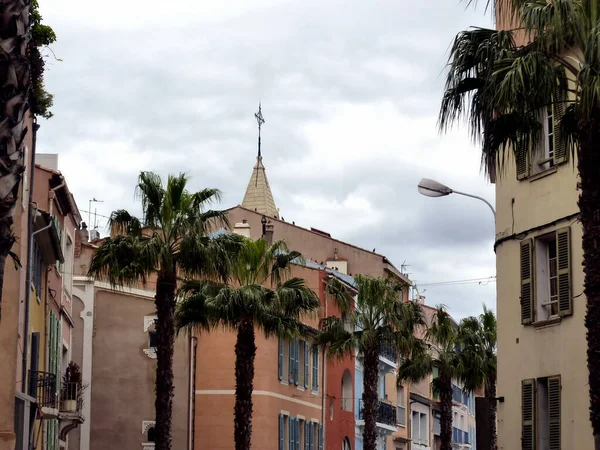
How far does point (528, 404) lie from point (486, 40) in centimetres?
868

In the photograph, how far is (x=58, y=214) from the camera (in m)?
35.9

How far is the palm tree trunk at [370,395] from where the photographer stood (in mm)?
42750

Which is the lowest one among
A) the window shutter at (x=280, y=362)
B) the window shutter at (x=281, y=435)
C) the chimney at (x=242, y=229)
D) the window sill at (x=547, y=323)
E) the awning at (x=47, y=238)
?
the window shutter at (x=281, y=435)

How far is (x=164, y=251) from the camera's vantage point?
32656 millimetres

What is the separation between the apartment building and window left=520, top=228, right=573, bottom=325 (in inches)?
0.8

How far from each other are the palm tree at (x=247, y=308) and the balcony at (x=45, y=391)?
4.93 meters

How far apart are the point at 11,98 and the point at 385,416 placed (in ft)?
182

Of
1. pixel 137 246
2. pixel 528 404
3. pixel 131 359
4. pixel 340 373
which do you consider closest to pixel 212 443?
pixel 131 359

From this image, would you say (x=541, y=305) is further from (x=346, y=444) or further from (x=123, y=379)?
(x=346, y=444)

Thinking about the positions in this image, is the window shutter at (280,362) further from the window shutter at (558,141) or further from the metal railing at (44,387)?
the window shutter at (558,141)

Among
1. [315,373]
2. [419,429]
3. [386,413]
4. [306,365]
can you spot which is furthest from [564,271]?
[419,429]

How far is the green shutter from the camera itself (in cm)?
2364

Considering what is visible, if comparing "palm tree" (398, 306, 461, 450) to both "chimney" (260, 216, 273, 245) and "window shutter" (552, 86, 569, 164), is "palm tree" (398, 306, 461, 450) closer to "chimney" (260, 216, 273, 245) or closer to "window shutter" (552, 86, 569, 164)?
"chimney" (260, 216, 273, 245)

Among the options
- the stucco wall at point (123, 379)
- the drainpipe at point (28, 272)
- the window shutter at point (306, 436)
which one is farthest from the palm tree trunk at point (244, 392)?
the window shutter at point (306, 436)
